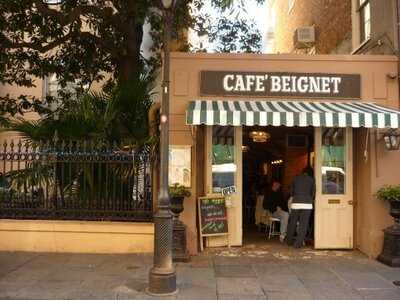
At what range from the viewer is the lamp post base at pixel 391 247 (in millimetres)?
9613

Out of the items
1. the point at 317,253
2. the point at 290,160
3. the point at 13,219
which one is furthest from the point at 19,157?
the point at 290,160

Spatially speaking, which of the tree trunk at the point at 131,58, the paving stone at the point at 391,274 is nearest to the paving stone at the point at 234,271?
the paving stone at the point at 391,274

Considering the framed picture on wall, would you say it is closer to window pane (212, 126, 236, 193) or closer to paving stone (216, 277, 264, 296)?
window pane (212, 126, 236, 193)

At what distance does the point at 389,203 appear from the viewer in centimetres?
1024

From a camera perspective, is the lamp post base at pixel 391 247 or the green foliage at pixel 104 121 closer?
the lamp post base at pixel 391 247

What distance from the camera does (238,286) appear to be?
26.6 feet

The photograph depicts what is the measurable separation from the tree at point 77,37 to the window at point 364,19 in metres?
3.65

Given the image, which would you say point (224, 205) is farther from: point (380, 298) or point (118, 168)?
point (380, 298)

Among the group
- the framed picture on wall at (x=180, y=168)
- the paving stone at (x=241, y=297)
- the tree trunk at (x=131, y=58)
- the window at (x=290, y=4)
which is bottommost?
→ the paving stone at (x=241, y=297)

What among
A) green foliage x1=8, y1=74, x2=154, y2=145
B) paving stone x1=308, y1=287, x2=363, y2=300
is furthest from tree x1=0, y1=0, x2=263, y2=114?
paving stone x1=308, y1=287, x2=363, y2=300

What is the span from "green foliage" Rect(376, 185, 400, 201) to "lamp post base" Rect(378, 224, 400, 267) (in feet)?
1.67

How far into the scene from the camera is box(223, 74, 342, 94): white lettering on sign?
10680mm

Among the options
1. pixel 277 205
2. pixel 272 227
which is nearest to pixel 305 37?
pixel 277 205

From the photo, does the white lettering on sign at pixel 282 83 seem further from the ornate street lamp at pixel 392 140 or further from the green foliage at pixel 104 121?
the green foliage at pixel 104 121
